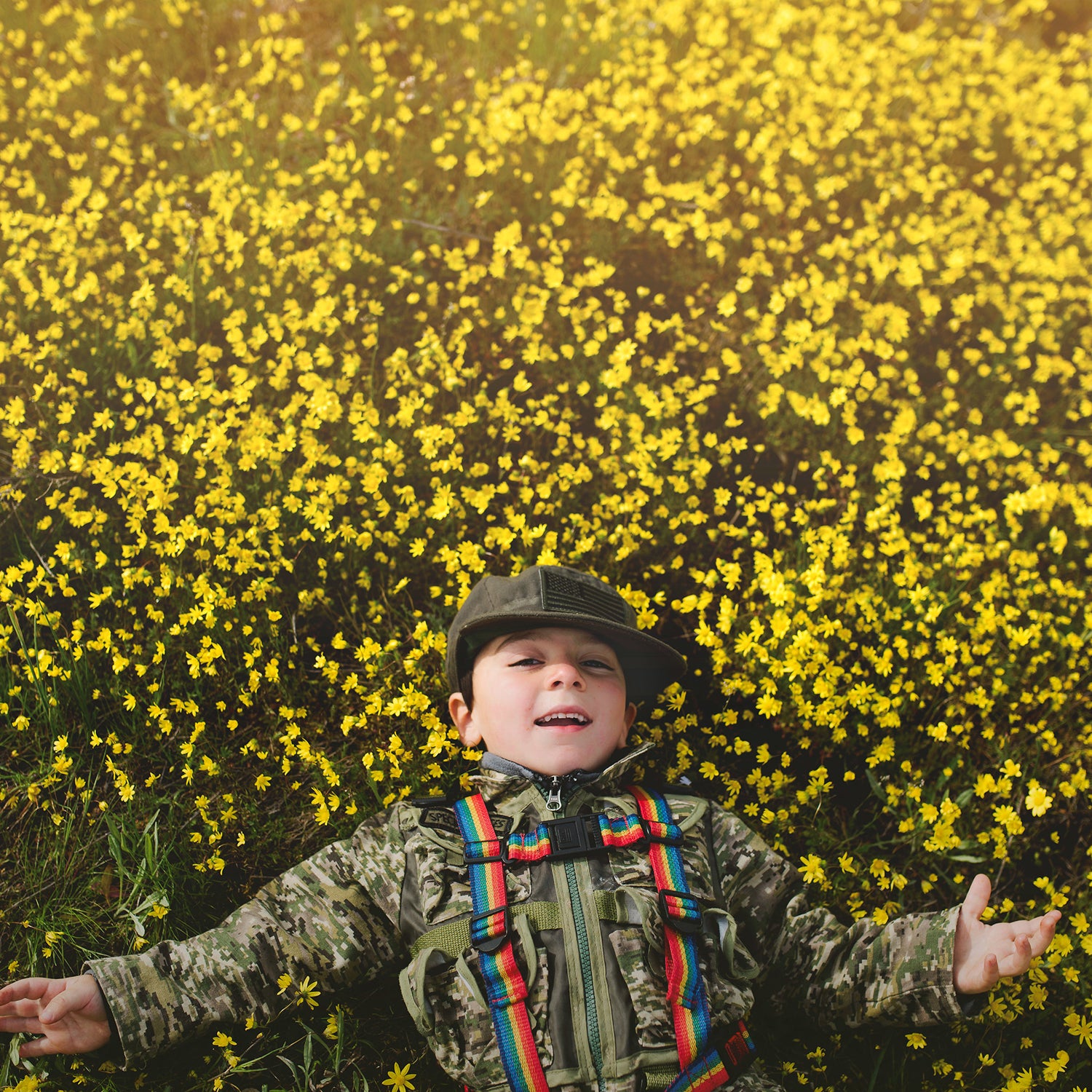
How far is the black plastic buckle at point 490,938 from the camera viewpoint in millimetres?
2541

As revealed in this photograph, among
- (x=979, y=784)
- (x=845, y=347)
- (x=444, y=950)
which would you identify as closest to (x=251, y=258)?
(x=845, y=347)

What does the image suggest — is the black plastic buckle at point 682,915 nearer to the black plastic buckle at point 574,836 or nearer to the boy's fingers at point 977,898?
the black plastic buckle at point 574,836

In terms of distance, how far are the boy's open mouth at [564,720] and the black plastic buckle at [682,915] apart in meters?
0.59

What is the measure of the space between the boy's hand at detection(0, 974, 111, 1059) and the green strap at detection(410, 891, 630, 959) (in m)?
0.97

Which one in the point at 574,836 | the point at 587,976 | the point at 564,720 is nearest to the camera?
the point at 587,976

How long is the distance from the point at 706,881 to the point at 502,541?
1.82 meters

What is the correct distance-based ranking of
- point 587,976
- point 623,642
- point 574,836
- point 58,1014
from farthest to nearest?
point 623,642 → point 574,836 → point 587,976 → point 58,1014

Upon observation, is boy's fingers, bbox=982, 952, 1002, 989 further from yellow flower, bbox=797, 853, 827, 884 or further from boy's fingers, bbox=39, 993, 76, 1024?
boy's fingers, bbox=39, 993, 76, 1024

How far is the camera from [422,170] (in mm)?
5676

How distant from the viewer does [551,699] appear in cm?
283

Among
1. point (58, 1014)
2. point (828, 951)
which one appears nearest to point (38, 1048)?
point (58, 1014)

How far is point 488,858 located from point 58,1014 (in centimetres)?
131

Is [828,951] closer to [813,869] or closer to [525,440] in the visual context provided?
[813,869]

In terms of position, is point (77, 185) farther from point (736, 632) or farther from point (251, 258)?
point (736, 632)
